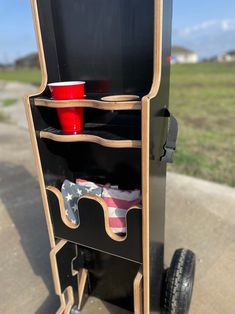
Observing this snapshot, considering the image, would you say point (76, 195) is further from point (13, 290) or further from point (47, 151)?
point (13, 290)

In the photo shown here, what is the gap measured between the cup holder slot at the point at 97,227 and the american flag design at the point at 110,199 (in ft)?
0.10

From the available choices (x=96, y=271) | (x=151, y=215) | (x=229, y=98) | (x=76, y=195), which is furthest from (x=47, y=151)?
(x=229, y=98)

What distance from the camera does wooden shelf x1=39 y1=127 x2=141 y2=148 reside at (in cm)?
107

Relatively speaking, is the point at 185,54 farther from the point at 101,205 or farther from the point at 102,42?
the point at 101,205

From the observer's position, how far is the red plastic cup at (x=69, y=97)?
1.12 m

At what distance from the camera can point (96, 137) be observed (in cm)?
112

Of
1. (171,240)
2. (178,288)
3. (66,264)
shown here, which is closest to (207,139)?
(171,240)

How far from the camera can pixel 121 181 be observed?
1.46m

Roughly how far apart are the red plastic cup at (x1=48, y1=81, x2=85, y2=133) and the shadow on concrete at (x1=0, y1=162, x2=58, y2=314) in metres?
1.18

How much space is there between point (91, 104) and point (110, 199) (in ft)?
1.53

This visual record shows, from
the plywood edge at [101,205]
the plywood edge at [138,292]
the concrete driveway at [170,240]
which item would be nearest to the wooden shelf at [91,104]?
the plywood edge at [101,205]

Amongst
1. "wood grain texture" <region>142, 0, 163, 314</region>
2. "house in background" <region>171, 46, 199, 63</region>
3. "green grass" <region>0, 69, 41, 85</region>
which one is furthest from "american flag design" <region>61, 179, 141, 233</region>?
"house in background" <region>171, 46, 199, 63</region>

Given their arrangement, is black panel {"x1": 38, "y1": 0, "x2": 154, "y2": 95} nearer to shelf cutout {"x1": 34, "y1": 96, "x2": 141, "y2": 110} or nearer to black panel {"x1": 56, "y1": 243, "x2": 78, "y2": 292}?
shelf cutout {"x1": 34, "y1": 96, "x2": 141, "y2": 110}

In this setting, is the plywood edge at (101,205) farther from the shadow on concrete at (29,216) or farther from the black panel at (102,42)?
the shadow on concrete at (29,216)
